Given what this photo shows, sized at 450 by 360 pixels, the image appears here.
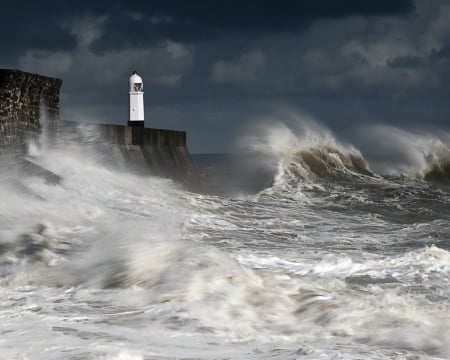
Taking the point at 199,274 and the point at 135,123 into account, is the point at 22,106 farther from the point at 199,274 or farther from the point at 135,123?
the point at 199,274

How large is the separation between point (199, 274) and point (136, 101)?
9.67m

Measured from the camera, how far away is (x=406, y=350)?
3.10 m

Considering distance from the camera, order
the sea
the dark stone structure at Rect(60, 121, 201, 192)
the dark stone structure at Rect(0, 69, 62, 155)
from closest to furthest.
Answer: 1. the sea
2. the dark stone structure at Rect(0, 69, 62, 155)
3. the dark stone structure at Rect(60, 121, 201, 192)

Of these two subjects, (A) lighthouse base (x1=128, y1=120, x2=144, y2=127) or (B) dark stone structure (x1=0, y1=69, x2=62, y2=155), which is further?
(A) lighthouse base (x1=128, y1=120, x2=144, y2=127)

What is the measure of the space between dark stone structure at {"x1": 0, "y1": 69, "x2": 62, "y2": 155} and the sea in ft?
0.87

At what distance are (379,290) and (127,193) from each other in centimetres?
522

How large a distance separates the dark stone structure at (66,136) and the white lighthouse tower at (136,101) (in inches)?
30.0

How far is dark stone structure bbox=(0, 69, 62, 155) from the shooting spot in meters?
8.57

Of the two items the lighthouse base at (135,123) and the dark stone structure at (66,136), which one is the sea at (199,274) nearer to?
the dark stone structure at (66,136)

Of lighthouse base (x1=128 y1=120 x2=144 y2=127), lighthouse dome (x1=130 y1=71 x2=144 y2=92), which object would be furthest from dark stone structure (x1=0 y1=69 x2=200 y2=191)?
lighthouse dome (x1=130 y1=71 x2=144 y2=92)

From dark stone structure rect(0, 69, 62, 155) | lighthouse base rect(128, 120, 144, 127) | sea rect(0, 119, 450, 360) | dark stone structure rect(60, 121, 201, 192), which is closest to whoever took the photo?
sea rect(0, 119, 450, 360)

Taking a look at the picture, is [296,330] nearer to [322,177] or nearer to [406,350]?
[406,350]

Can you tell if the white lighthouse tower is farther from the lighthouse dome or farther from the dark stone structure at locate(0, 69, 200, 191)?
the dark stone structure at locate(0, 69, 200, 191)

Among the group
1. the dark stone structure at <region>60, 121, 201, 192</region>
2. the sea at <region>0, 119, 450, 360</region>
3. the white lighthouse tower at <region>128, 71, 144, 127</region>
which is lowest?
the sea at <region>0, 119, 450, 360</region>
